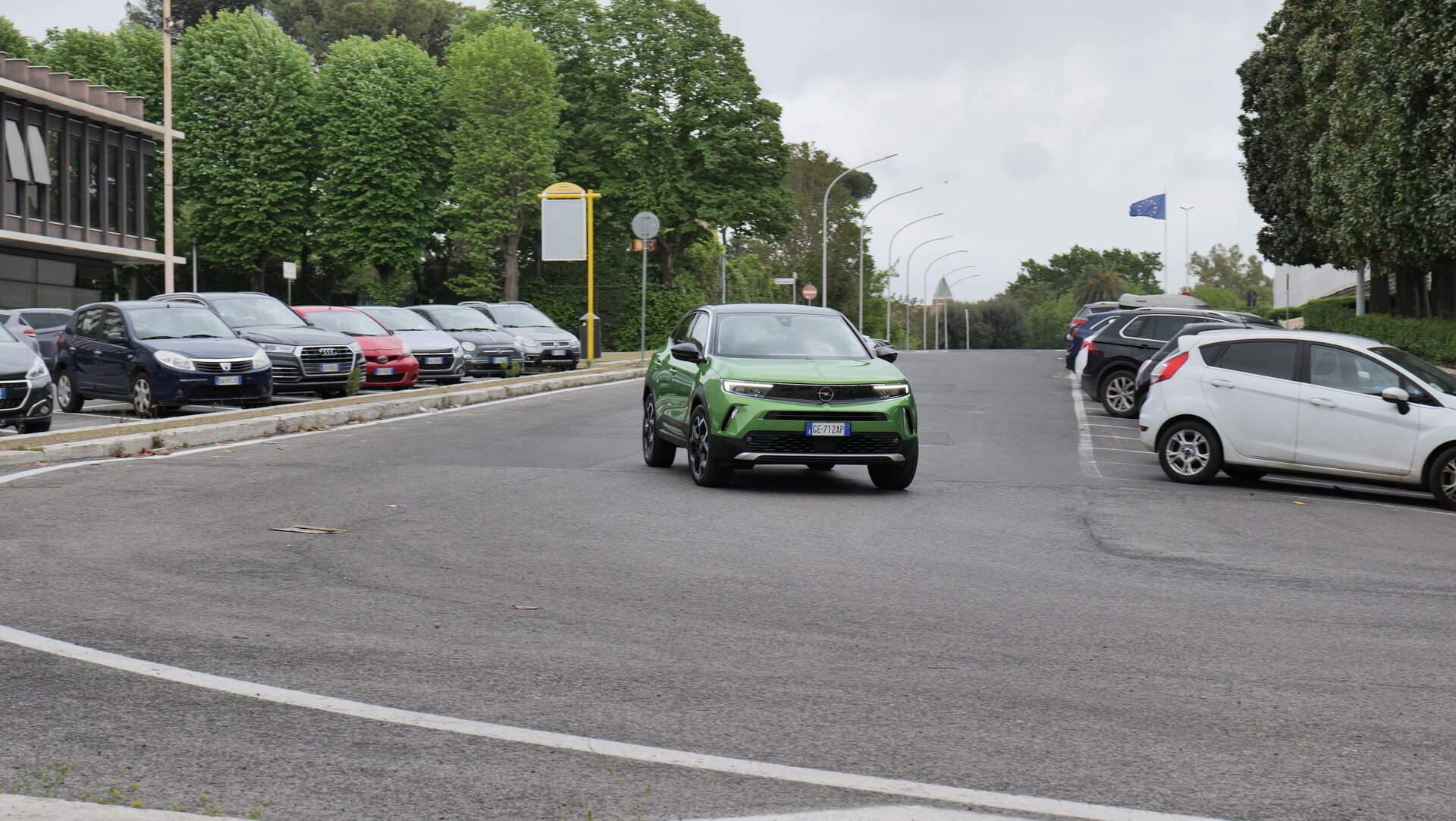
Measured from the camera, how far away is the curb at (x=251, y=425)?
1477 cm

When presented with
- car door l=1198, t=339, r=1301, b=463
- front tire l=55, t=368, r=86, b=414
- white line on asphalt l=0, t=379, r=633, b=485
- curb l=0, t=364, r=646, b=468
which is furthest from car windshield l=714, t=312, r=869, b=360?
front tire l=55, t=368, r=86, b=414

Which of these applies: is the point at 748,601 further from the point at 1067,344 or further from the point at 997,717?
the point at 1067,344

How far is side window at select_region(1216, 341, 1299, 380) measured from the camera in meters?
14.7

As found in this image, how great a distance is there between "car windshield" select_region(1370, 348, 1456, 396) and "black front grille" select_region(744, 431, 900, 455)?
5.35 metres

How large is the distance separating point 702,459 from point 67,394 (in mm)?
12852

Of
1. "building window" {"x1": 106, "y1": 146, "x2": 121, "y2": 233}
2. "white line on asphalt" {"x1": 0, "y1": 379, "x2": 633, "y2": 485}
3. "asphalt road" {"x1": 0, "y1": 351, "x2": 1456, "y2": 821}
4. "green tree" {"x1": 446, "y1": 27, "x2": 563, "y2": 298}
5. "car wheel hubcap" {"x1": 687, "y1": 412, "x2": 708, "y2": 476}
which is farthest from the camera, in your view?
"green tree" {"x1": 446, "y1": 27, "x2": 563, "y2": 298}

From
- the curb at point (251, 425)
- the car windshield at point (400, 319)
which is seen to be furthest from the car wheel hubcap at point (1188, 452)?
the car windshield at point (400, 319)

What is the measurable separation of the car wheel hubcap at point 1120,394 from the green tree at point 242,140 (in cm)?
3986

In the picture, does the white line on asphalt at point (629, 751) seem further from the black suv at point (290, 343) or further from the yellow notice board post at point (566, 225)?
the yellow notice board post at point (566, 225)

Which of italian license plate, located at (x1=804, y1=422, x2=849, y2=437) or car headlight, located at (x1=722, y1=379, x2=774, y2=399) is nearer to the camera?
italian license plate, located at (x1=804, y1=422, x2=849, y2=437)

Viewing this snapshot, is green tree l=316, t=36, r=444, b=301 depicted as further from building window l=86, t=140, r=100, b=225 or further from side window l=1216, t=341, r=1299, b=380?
side window l=1216, t=341, r=1299, b=380

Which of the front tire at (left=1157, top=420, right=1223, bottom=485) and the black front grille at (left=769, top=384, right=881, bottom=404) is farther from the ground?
the black front grille at (left=769, top=384, right=881, bottom=404)

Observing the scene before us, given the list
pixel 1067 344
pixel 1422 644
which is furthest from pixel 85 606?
pixel 1067 344

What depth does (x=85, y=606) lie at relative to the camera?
24.0 feet
